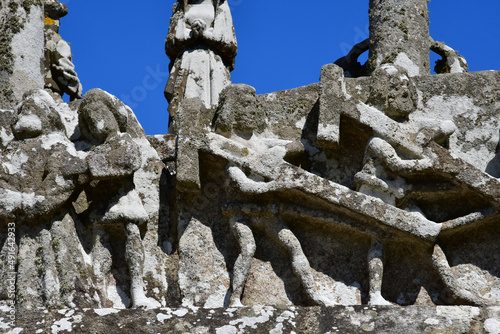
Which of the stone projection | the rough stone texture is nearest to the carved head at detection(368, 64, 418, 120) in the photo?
the stone projection

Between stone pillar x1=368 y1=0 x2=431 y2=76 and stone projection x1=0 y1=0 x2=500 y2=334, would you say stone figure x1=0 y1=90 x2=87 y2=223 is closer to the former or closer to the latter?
stone projection x1=0 y1=0 x2=500 y2=334

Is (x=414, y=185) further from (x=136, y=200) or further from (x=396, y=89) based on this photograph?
(x=136, y=200)

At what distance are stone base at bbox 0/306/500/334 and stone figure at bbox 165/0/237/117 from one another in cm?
368

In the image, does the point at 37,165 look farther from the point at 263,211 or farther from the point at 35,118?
the point at 263,211

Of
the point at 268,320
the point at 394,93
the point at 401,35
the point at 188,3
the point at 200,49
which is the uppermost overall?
the point at 188,3

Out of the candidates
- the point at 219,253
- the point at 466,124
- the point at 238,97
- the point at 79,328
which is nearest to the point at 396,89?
the point at 466,124

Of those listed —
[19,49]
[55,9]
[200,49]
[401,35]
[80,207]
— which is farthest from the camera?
[55,9]

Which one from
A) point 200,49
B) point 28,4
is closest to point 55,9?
point 200,49

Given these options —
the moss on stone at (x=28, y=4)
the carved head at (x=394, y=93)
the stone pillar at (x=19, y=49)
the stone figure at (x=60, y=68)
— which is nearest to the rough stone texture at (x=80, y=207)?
the stone pillar at (x=19, y=49)

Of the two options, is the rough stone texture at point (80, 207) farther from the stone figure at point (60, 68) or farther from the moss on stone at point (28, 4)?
the stone figure at point (60, 68)

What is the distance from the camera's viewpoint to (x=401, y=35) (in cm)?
1235

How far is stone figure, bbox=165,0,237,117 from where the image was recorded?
12031 mm

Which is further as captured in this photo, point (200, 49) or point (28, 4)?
point (200, 49)

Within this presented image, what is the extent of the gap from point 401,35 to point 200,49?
2161 millimetres
